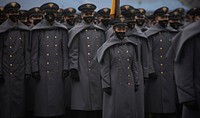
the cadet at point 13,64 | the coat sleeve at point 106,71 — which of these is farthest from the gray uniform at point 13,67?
the coat sleeve at point 106,71

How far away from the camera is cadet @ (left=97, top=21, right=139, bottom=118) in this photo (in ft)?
20.0

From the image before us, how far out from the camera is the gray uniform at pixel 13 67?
6984 millimetres

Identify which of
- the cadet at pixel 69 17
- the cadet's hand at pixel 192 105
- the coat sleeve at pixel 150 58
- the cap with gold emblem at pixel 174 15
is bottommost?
the cadet's hand at pixel 192 105

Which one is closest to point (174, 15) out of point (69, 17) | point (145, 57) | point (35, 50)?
point (145, 57)

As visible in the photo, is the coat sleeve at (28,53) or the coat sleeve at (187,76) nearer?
the coat sleeve at (187,76)

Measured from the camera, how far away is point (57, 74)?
23.7 feet

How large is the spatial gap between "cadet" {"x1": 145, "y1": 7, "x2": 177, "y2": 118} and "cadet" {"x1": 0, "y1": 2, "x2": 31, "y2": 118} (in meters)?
2.94

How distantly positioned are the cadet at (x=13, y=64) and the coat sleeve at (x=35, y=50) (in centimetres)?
12

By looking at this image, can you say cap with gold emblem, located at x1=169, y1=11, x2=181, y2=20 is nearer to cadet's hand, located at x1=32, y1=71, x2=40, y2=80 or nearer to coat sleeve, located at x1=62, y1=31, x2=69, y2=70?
coat sleeve, located at x1=62, y1=31, x2=69, y2=70

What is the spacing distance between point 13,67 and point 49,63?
78 cm

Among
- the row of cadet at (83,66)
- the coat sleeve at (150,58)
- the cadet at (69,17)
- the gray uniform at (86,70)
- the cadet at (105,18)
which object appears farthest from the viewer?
the cadet at (69,17)

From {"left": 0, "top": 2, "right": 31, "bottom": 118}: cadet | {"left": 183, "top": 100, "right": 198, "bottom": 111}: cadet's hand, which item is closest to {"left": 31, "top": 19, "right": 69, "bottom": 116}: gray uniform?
{"left": 0, "top": 2, "right": 31, "bottom": 118}: cadet

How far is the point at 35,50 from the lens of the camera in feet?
23.3

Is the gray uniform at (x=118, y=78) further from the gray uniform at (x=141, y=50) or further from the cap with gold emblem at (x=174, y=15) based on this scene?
the cap with gold emblem at (x=174, y=15)
